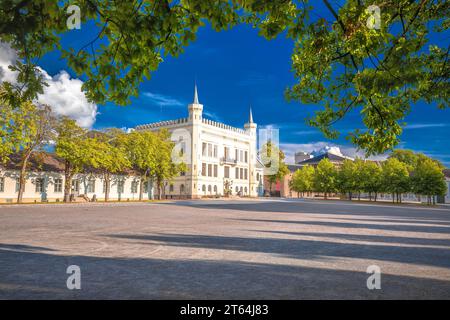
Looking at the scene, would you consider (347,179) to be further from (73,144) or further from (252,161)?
(73,144)

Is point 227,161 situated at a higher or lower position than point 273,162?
lower

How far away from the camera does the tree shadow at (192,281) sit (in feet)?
18.0

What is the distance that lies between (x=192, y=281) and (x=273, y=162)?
297ft

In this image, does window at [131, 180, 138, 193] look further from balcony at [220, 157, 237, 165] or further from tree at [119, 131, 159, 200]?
balcony at [220, 157, 237, 165]

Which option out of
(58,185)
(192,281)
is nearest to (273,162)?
(58,185)

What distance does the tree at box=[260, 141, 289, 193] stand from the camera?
94.1 meters

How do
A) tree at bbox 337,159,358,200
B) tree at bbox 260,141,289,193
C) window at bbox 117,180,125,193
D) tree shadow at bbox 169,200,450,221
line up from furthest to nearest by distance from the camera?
tree at bbox 260,141,289,193, tree at bbox 337,159,358,200, window at bbox 117,180,125,193, tree shadow at bbox 169,200,450,221

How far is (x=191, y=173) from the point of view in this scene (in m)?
72.2

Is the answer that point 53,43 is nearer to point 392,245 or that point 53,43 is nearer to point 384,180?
point 392,245

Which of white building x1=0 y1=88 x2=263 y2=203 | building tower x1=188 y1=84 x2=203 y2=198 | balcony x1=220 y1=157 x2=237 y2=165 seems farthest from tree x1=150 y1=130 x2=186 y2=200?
balcony x1=220 y1=157 x2=237 y2=165

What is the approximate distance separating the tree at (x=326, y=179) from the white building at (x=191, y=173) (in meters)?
16.3

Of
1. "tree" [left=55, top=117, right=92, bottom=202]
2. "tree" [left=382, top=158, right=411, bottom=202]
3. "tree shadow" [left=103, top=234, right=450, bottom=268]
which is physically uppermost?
"tree" [left=55, top=117, right=92, bottom=202]

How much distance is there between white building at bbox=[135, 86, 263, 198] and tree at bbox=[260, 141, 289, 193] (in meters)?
5.82
